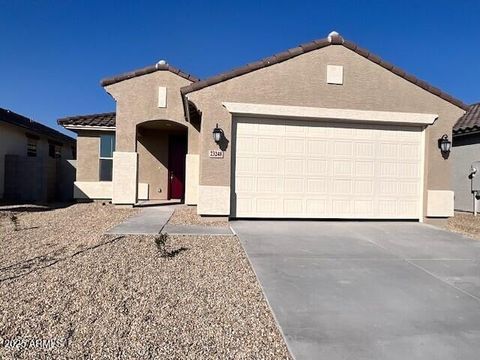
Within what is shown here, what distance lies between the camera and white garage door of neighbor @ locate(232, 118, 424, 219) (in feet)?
31.6

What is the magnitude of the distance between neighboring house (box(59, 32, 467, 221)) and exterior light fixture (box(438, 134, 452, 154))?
118 millimetres

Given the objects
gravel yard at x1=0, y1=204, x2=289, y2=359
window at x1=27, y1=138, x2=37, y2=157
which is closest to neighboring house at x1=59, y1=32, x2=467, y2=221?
gravel yard at x1=0, y1=204, x2=289, y2=359

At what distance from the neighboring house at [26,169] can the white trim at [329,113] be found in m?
10.8

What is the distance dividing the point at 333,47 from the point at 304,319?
8089 mm

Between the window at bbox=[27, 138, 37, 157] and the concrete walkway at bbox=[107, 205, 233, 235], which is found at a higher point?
the window at bbox=[27, 138, 37, 157]

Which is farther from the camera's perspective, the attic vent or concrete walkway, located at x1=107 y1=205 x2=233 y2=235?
the attic vent

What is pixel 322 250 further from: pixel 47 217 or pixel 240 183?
pixel 47 217

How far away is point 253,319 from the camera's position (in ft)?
11.9

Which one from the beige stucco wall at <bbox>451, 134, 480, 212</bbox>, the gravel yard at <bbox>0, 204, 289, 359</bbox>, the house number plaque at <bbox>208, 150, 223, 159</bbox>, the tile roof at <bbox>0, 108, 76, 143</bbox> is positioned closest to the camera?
the gravel yard at <bbox>0, 204, 289, 359</bbox>

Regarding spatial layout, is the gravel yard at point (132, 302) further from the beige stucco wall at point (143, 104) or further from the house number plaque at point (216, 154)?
the beige stucco wall at point (143, 104)

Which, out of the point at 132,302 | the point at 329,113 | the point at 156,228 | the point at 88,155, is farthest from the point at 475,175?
the point at 88,155

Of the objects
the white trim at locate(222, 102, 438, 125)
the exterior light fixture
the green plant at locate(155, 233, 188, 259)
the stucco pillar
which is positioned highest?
the white trim at locate(222, 102, 438, 125)

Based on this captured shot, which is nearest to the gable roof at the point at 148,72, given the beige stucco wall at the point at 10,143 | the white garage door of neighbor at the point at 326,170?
the white garage door of neighbor at the point at 326,170

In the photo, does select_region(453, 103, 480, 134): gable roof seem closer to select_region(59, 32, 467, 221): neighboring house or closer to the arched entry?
select_region(59, 32, 467, 221): neighboring house
